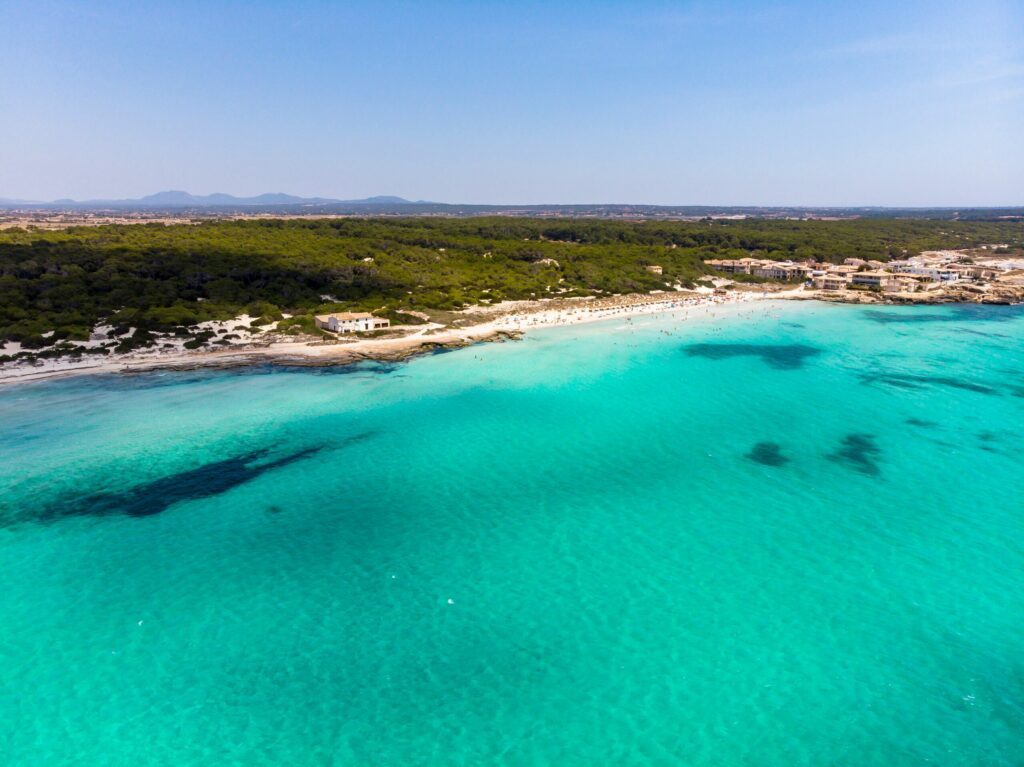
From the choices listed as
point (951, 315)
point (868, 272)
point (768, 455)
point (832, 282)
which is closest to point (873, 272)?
point (868, 272)

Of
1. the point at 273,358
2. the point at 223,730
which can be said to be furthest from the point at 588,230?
the point at 223,730

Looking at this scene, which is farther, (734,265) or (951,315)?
(734,265)

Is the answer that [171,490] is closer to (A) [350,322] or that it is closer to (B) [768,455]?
(B) [768,455]

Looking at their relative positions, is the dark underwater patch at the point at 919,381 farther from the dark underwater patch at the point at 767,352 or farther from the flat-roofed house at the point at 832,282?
the flat-roofed house at the point at 832,282

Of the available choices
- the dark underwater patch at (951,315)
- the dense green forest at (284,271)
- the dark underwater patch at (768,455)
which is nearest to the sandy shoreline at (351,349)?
the dense green forest at (284,271)

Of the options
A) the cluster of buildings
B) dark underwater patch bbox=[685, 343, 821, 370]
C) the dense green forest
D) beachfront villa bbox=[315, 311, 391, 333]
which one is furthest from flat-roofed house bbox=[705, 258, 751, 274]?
beachfront villa bbox=[315, 311, 391, 333]

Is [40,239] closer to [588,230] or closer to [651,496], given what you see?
[651,496]
